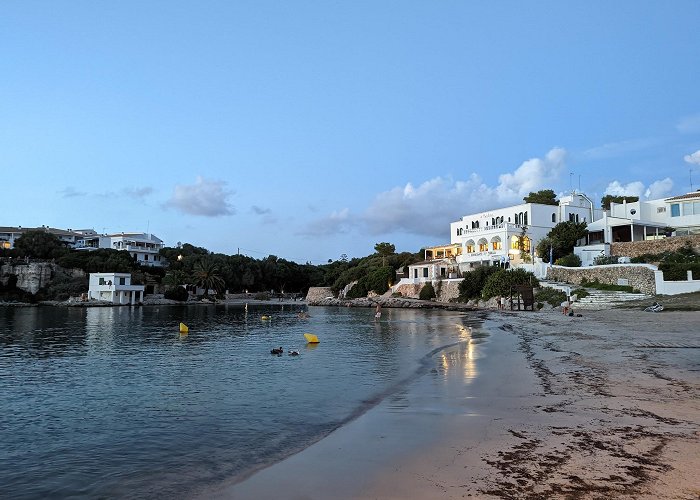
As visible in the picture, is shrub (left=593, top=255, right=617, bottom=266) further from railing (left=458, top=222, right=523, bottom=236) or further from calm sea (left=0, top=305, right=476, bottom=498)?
calm sea (left=0, top=305, right=476, bottom=498)

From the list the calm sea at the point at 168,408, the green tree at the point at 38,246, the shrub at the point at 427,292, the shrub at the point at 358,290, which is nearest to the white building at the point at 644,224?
the shrub at the point at 427,292

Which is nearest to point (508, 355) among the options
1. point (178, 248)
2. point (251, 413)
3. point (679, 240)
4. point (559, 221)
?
point (251, 413)

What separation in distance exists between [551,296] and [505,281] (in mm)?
10219

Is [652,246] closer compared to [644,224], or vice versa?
[652,246]

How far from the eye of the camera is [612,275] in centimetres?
4872

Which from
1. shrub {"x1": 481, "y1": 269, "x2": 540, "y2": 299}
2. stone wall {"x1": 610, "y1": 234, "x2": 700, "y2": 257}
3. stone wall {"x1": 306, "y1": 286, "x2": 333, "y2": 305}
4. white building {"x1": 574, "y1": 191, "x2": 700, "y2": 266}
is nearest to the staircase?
shrub {"x1": 481, "y1": 269, "x2": 540, "y2": 299}

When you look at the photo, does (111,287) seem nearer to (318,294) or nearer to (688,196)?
(318,294)

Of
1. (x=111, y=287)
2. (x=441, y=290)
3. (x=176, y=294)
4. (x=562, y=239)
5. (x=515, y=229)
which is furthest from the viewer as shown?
(x=176, y=294)

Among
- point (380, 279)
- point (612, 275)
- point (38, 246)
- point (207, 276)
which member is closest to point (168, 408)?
point (612, 275)

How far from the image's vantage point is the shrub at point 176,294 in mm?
102100

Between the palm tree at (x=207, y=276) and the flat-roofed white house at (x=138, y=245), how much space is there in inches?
573

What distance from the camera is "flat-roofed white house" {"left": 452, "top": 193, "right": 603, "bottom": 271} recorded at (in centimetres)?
6875

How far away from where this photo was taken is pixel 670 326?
25.9 metres

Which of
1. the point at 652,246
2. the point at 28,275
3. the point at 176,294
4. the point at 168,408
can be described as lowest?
the point at 168,408
